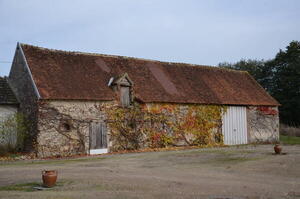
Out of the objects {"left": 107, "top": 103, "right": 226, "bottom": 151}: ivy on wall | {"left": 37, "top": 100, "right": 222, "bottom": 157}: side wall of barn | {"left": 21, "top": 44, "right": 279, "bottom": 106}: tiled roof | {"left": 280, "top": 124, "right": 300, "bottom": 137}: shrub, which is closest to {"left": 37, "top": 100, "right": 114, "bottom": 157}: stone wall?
{"left": 37, "top": 100, "right": 222, "bottom": 157}: side wall of barn

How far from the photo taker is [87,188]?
9031mm

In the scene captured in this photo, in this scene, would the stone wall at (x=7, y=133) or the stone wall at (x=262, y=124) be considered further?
the stone wall at (x=262, y=124)

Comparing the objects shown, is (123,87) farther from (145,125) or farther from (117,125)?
(145,125)

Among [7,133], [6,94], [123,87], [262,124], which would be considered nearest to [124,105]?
[123,87]

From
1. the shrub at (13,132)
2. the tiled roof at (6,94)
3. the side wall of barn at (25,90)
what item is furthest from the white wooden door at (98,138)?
the tiled roof at (6,94)

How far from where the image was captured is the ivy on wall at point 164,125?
21938mm

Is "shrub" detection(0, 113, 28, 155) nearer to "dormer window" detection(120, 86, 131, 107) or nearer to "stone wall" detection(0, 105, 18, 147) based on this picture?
"stone wall" detection(0, 105, 18, 147)

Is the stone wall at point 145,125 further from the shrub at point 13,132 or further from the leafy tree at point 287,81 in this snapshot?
the leafy tree at point 287,81

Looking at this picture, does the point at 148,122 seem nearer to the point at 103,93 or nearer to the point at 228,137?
the point at 103,93

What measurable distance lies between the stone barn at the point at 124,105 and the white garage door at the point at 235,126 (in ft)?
0.23

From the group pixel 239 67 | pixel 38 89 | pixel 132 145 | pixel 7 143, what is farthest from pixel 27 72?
pixel 239 67

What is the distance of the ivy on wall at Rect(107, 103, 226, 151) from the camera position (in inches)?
864

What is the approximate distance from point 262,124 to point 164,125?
9.31 m

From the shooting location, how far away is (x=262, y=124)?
2825 centimetres
